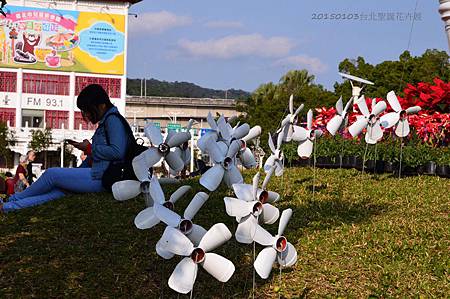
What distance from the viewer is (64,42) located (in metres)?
71.1

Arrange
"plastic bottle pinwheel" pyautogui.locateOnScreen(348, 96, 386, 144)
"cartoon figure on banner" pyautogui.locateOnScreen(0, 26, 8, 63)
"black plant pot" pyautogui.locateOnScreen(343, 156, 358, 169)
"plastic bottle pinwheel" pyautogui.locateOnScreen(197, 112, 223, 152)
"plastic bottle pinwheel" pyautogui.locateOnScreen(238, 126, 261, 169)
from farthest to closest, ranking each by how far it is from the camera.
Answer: "cartoon figure on banner" pyautogui.locateOnScreen(0, 26, 8, 63) → "black plant pot" pyautogui.locateOnScreen(343, 156, 358, 169) → "plastic bottle pinwheel" pyautogui.locateOnScreen(348, 96, 386, 144) → "plastic bottle pinwheel" pyautogui.locateOnScreen(238, 126, 261, 169) → "plastic bottle pinwheel" pyautogui.locateOnScreen(197, 112, 223, 152)

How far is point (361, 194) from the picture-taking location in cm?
779

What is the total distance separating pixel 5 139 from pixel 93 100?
5690 centimetres

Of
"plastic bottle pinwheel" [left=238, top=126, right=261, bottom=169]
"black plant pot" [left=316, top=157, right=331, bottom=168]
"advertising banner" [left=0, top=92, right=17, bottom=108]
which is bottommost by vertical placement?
"advertising banner" [left=0, top=92, right=17, bottom=108]

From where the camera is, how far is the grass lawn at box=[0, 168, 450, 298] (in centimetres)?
480

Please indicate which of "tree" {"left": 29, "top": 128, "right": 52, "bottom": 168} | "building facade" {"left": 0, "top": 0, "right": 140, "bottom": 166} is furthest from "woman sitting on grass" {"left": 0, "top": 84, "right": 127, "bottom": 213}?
"building facade" {"left": 0, "top": 0, "right": 140, "bottom": 166}

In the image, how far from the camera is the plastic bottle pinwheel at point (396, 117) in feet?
26.7

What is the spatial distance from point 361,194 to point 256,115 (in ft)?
143

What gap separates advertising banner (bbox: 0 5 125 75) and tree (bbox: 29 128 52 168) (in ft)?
35.7

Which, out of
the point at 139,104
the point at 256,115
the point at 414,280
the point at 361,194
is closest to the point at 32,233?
the point at 414,280

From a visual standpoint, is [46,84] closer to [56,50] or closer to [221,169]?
[56,50]

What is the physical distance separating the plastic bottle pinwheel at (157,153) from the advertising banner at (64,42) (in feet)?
219

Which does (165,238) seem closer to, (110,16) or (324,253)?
(324,253)

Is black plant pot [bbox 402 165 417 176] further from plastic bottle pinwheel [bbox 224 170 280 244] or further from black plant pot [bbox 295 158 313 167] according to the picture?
plastic bottle pinwheel [bbox 224 170 280 244]
